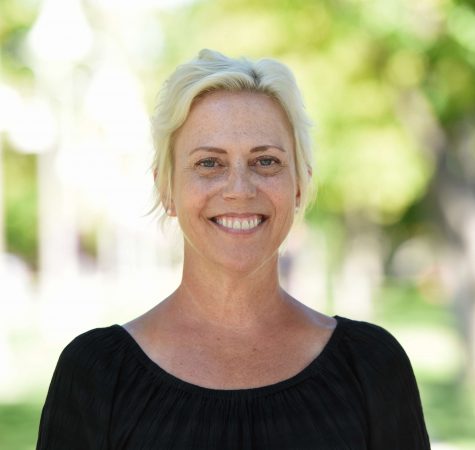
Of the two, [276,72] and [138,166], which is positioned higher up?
[138,166]

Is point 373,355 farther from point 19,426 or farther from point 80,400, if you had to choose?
point 19,426

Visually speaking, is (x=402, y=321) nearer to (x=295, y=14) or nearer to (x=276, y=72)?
(x=295, y=14)

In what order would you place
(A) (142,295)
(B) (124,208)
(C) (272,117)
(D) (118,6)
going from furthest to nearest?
1. (A) (142,295)
2. (B) (124,208)
3. (D) (118,6)
4. (C) (272,117)

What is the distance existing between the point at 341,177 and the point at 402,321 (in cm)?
1904

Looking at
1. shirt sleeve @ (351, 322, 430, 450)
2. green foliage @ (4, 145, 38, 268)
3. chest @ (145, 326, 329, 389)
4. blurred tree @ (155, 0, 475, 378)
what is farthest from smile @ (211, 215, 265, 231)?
green foliage @ (4, 145, 38, 268)

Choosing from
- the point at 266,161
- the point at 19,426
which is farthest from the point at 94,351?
the point at 19,426

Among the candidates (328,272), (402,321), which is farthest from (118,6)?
(328,272)

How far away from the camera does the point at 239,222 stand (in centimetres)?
306

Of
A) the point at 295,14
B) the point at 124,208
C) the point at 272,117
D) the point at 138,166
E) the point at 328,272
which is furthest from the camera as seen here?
the point at 328,272

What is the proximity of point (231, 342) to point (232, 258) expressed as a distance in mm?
292

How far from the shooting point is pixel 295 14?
42.7 ft

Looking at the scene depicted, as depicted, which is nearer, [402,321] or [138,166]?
[138,166]

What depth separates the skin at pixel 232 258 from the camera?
3.08 m

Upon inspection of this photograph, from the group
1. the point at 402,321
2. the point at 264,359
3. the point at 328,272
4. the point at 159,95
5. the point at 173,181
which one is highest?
the point at 328,272
